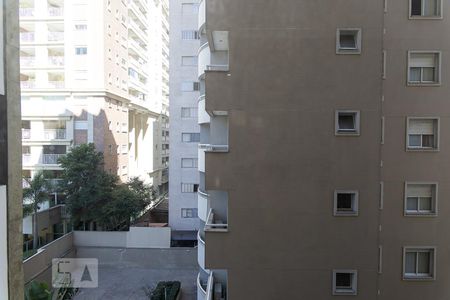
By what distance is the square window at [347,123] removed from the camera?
742 cm

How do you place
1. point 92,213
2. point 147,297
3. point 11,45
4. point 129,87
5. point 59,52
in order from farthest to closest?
point 129,87, point 59,52, point 92,213, point 147,297, point 11,45

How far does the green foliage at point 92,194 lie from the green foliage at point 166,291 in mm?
7414

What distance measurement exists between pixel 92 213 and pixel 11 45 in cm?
1947

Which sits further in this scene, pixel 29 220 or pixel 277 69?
pixel 29 220

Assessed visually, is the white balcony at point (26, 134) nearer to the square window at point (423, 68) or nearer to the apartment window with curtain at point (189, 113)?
the apartment window with curtain at point (189, 113)

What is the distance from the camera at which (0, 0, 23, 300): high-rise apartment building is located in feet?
14.0

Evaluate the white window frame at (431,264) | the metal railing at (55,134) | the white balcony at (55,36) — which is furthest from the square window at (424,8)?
the white balcony at (55,36)

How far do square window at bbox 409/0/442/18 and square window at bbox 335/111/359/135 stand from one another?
8.41 feet

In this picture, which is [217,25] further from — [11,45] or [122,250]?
[122,250]

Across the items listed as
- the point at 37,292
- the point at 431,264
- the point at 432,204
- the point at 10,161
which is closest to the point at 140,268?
the point at 37,292

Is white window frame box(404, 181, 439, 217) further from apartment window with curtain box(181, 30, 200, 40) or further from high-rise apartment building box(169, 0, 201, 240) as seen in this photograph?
apartment window with curtain box(181, 30, 200, 40)

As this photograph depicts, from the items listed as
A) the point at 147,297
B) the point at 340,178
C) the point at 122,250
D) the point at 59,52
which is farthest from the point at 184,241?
the point at 59,52

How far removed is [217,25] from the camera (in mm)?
7402

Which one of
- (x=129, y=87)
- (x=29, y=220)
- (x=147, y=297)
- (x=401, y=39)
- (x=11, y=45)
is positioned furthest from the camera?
(x=129, y=87)
